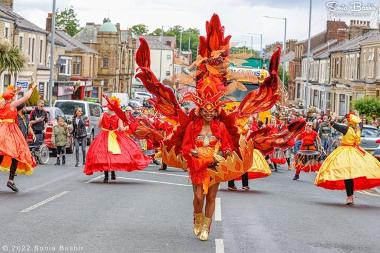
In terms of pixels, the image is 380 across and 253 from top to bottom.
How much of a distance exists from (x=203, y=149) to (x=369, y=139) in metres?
23.1

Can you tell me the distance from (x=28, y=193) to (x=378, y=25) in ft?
218

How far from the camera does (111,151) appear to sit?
19438 mm

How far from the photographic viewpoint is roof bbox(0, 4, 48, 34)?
166 ft

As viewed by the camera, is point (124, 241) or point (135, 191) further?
point (135, 191)

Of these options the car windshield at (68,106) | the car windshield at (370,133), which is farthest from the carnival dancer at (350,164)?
the car windshield at (68,106)

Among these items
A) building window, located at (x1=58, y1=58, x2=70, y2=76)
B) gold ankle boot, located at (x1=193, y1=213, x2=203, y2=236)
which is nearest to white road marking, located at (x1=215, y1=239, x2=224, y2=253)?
gold ankle boot, located at (x1=193, y1=213, x2=203, y2=236)

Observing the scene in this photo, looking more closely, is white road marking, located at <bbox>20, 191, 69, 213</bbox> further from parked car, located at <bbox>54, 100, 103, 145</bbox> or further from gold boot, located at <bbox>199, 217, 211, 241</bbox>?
parked car, located at <bbox>54, 100, 103, 145</bbox>

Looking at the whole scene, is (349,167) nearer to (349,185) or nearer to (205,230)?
(349,185)

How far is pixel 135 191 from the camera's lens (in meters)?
17.7

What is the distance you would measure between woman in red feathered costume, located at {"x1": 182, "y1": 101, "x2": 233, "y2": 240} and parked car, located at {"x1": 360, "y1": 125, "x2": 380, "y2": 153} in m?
21.3

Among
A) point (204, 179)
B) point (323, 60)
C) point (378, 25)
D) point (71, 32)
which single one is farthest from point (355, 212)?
point (71, 32)

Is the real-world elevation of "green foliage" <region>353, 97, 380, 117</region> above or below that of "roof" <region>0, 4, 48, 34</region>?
below

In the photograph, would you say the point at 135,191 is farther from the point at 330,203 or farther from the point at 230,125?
the point at 230,125

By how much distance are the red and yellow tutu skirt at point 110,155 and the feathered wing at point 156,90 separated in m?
8.10
